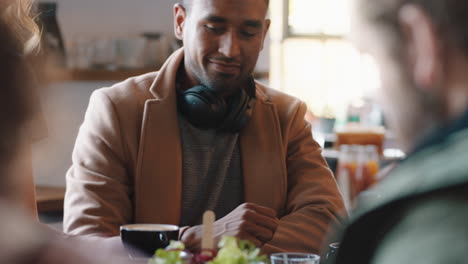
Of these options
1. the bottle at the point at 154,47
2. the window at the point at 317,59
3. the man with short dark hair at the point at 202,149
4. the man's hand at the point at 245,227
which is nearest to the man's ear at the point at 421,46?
the man's hand at the point at 245,227

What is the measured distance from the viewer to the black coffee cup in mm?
1508

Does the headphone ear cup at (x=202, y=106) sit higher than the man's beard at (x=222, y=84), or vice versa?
the man's beard at (x=222, y=84)

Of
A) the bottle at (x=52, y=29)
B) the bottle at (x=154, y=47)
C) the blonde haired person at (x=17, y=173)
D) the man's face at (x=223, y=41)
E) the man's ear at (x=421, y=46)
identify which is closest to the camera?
the blonde haired person at (x=17, y=173)

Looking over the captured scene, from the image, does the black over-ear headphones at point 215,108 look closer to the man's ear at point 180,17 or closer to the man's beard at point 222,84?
the man's beard at point 222,84

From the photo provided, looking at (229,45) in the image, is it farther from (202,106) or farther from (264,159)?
(264,159)

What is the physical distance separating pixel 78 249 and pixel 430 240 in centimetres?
33

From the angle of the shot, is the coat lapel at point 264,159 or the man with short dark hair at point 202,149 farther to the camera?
the coat lapel at point 264,159

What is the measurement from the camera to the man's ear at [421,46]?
74cm

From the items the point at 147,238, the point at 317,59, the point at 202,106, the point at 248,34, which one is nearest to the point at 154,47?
the point at 248,34

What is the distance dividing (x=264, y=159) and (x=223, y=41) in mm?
373

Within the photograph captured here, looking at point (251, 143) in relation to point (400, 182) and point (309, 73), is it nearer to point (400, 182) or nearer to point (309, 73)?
point (400, 182)

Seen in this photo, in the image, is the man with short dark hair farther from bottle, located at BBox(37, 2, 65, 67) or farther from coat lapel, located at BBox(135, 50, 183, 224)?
bottle, located at BBox(37, 2, 65, 67)

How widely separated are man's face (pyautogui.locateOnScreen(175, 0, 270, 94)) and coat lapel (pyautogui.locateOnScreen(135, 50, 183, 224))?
14 centimetres

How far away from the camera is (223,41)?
6.89 feet
